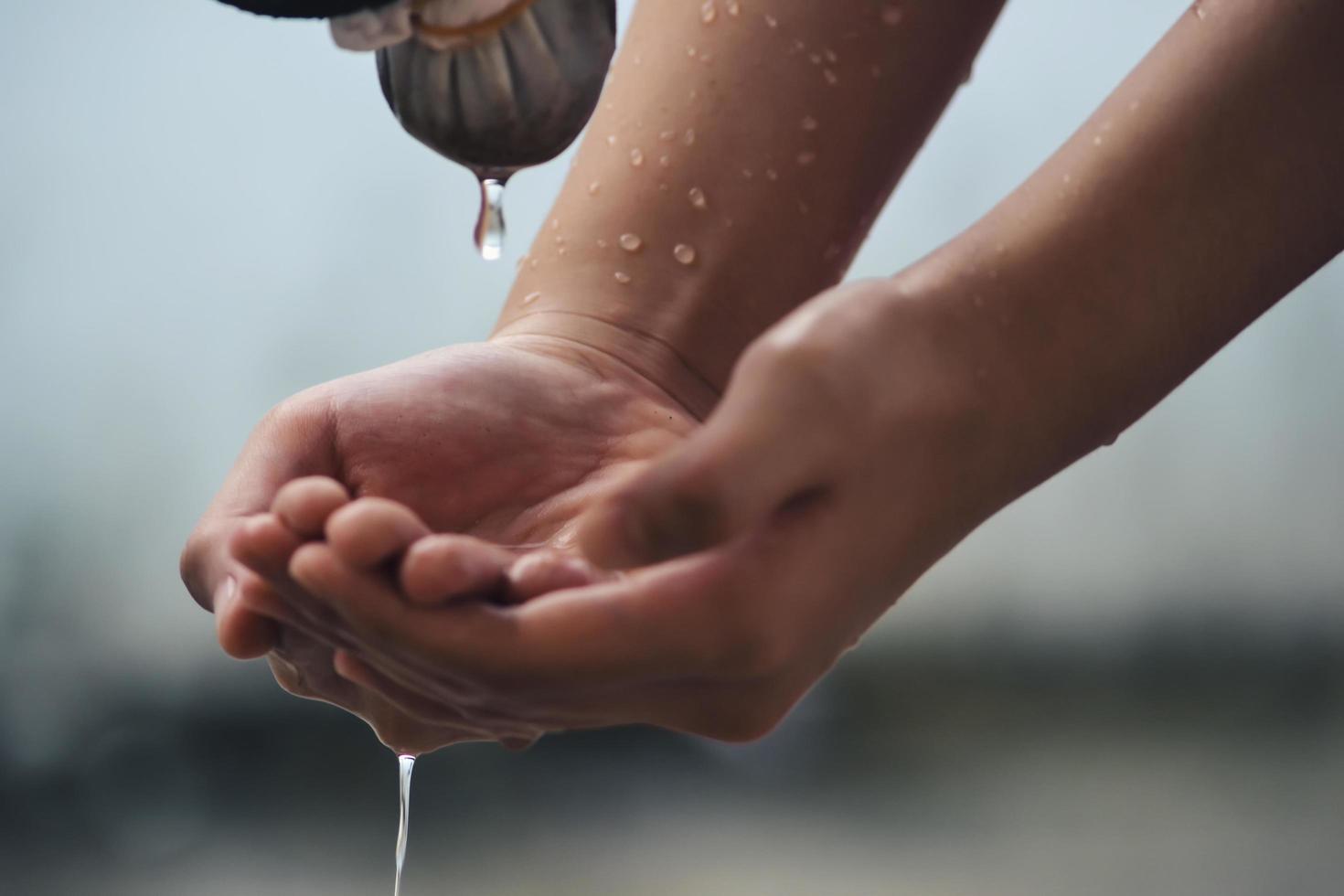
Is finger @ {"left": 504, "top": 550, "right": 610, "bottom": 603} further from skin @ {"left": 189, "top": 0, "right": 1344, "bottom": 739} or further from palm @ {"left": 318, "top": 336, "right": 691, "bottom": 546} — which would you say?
palm @ {"left": 318, "top": 336, "right": 691, "bottom": 546}

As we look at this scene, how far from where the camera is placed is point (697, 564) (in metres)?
0.37

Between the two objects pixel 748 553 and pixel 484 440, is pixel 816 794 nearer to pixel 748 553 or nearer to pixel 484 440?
pixel 484 440

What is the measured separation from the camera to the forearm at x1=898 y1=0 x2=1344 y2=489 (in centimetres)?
46

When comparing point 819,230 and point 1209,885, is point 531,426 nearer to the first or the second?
point 819,230

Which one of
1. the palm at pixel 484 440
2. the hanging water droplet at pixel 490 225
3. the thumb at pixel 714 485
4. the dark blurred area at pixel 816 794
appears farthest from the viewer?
the dark blurred area at pixel 816 794

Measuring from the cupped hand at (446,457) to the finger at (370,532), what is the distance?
0.11m

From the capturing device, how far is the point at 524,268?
2.45 feet

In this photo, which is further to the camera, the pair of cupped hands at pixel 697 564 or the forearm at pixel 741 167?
the forearm at pixel 741 167

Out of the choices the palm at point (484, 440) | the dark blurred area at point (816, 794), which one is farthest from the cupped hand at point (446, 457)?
the dark blurred area at point (816, 794)

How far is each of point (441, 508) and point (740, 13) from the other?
0.99ft

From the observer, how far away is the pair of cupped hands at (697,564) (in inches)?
14.1

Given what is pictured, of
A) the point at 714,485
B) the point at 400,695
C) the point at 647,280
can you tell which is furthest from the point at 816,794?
the point at 714,485

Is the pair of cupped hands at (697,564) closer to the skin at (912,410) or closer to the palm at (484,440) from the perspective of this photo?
the skin at (912,410)

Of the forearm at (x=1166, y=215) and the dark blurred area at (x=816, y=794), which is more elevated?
the forearm at (x=1166, y=215)
